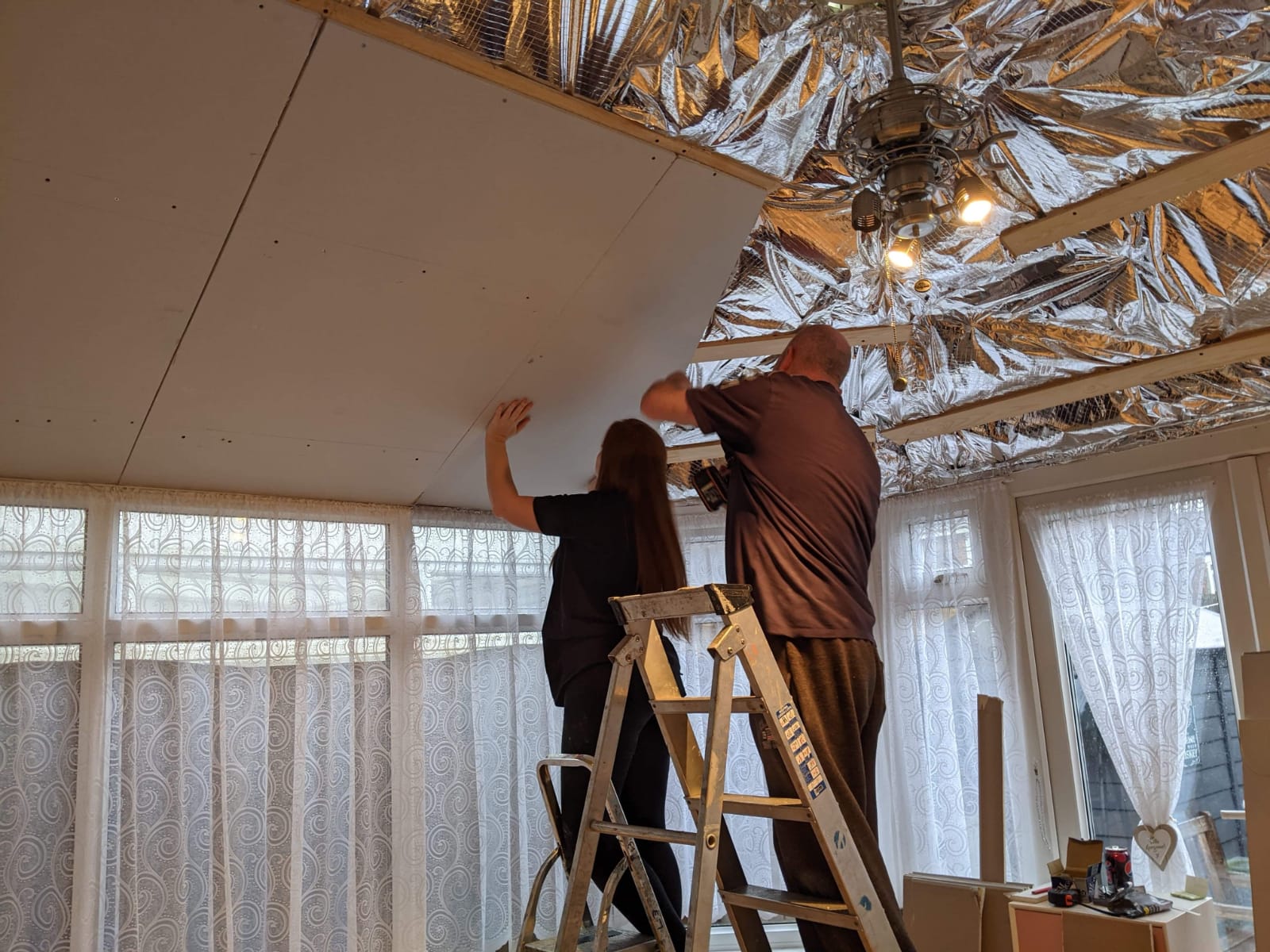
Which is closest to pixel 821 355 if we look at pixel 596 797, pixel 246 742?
pixel 596 797

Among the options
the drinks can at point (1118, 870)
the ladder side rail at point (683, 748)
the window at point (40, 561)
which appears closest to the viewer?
the ladder side rail at point (683, 748)

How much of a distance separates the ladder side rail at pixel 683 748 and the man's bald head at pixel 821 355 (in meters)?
0.73

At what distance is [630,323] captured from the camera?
246 centimetres

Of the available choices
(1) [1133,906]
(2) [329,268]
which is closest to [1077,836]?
(1) [1133,906]

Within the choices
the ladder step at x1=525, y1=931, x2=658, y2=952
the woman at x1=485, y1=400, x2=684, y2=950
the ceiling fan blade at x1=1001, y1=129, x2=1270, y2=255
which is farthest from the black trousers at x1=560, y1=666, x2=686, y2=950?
the ceiling fan blade at x1=1001, y1=129, x2=1270, y2=255

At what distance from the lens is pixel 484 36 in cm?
166

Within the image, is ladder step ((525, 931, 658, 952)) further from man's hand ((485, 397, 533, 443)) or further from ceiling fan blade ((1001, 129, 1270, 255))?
ceiling fan blade ((1001, 129, 1270, 255))

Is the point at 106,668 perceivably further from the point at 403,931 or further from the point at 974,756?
the point at 974,756

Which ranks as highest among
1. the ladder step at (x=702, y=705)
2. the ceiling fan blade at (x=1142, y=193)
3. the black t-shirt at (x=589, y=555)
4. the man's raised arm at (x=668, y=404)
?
the ceiling fan blade at (x=1142, y=193)

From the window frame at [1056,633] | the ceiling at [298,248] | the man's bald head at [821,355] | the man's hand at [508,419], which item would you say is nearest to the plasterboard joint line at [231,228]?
the ceiling at [298,248]

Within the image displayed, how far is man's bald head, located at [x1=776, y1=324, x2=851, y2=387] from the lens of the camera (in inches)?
85.4

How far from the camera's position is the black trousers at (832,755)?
1.69 metres

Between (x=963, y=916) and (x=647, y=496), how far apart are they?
1889 millimetres

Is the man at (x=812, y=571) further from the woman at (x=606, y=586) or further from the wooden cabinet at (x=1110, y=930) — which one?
the wooden cabinet at (x=1110, y=930)
